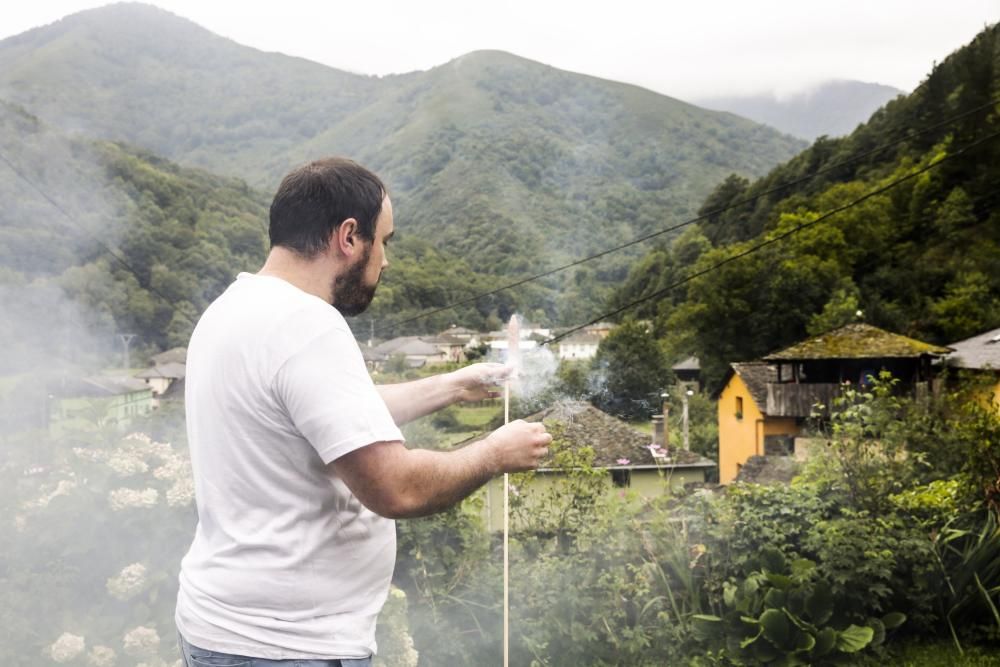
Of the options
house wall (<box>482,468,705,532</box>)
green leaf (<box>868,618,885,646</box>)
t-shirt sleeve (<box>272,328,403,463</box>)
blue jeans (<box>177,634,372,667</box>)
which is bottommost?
green leaf (<box>868,618,885,646</box>)

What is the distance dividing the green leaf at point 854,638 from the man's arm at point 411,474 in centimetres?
257

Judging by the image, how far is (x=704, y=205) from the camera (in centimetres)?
734

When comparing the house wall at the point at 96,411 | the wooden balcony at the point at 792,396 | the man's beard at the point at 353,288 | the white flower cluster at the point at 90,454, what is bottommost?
the wooden balcony at the point at 792,396

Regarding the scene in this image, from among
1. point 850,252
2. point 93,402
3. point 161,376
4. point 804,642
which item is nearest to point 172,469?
point 93,402

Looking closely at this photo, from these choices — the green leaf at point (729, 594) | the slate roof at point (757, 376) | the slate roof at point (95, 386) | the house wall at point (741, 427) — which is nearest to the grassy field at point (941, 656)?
the green leaf at point (729, 594)

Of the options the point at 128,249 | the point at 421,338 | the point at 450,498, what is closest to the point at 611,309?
the point at 421,338

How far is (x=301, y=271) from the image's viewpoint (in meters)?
1.09

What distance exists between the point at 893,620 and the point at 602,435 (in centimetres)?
140

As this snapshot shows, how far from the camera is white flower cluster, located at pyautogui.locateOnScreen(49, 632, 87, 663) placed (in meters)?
2.53

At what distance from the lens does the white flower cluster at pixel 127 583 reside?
262 cm

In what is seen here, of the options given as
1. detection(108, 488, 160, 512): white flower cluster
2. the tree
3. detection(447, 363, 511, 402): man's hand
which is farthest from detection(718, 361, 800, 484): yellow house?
detection(447, 363, 511, 402): man's hand

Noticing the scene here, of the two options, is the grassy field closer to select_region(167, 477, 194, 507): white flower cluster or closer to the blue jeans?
select_region(167, 477, 194, 507): white flower cluster

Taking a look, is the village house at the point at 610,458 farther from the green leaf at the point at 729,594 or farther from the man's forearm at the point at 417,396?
the man's forearm at the point at 417,396

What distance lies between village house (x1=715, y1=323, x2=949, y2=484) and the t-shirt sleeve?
Answer: 4925mm
